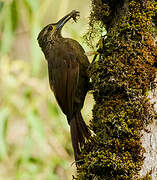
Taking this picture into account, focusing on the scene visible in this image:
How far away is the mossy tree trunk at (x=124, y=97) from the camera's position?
2614 mm

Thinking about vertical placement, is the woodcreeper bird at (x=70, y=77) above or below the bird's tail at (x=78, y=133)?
above

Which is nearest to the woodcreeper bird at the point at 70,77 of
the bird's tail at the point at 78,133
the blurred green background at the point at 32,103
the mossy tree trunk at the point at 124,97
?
the bird's tail at the point at 78,133

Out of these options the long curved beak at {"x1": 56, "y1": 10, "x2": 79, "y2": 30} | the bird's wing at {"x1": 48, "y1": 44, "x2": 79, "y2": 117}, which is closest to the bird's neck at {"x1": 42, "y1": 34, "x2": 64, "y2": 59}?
the long curved beak at {"x1": 56, "y1": 10, "x2": 79, "y2": 30}

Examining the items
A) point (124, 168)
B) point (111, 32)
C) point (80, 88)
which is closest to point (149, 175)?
point (124, 168)

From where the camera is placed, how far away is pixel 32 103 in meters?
5.29

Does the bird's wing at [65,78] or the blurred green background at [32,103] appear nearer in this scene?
the bird's wing at [65,78]

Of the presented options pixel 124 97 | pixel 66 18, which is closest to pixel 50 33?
pixel 66 18

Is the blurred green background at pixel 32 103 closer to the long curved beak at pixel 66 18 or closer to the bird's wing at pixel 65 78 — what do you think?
the long curved beak at pixel 66 18

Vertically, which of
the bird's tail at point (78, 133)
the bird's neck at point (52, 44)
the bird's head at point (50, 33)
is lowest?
the bird's tail at point (78, 133)

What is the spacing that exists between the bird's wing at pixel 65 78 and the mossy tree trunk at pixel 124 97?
0.98 m

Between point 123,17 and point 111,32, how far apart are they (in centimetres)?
16

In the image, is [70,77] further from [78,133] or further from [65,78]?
[78,133]

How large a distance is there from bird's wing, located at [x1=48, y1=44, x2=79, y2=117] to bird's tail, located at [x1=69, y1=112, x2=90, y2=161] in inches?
4.7

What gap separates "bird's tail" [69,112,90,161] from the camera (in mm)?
3428
